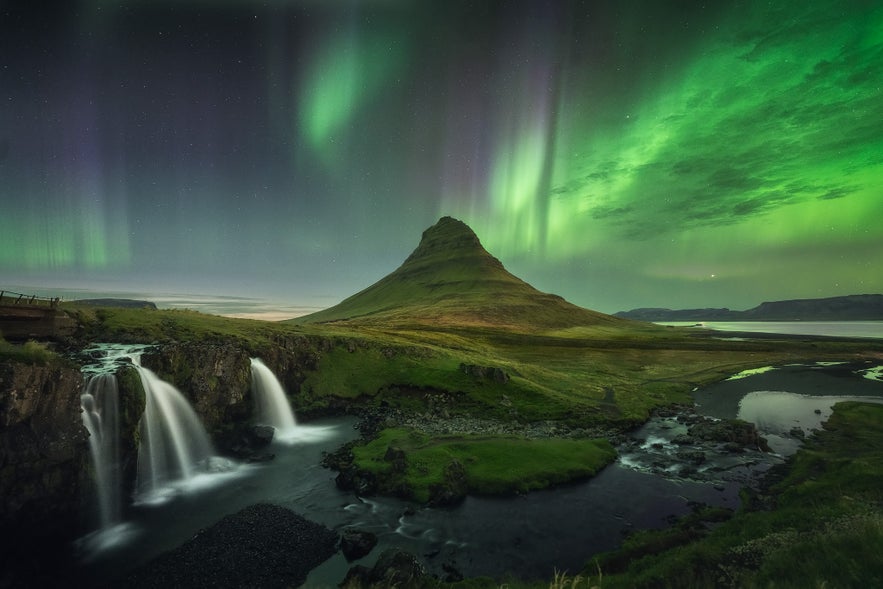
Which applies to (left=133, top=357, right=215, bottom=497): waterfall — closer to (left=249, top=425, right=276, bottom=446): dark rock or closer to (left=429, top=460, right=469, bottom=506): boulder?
(left=249, top=425, right=276, bottom=446): dark rock

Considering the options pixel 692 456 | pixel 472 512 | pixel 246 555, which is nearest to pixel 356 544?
pixel 246 555

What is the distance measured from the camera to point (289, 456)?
130 ft

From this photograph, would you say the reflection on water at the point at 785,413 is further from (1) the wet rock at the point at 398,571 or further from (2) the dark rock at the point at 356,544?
(2) the dark rock at the point at 356,544

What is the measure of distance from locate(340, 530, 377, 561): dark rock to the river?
66 cm

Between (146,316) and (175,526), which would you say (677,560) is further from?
(146,316)

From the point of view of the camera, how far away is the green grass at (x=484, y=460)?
107 ft

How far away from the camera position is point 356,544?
23688 mm

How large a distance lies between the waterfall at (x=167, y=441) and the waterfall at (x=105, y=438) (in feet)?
7.88

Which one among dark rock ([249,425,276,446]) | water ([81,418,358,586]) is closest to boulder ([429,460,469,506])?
water ([81,418,358,586])

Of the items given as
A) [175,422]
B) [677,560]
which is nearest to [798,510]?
[677,560]

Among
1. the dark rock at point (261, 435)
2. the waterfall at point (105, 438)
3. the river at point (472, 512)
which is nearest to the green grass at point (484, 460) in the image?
the river at point (472, 512)

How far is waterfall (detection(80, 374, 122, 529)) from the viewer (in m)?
28.6

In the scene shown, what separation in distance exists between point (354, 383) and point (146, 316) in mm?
32085

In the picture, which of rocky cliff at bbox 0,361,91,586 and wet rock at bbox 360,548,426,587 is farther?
rocky cliff at bbox 0,361,91,586
